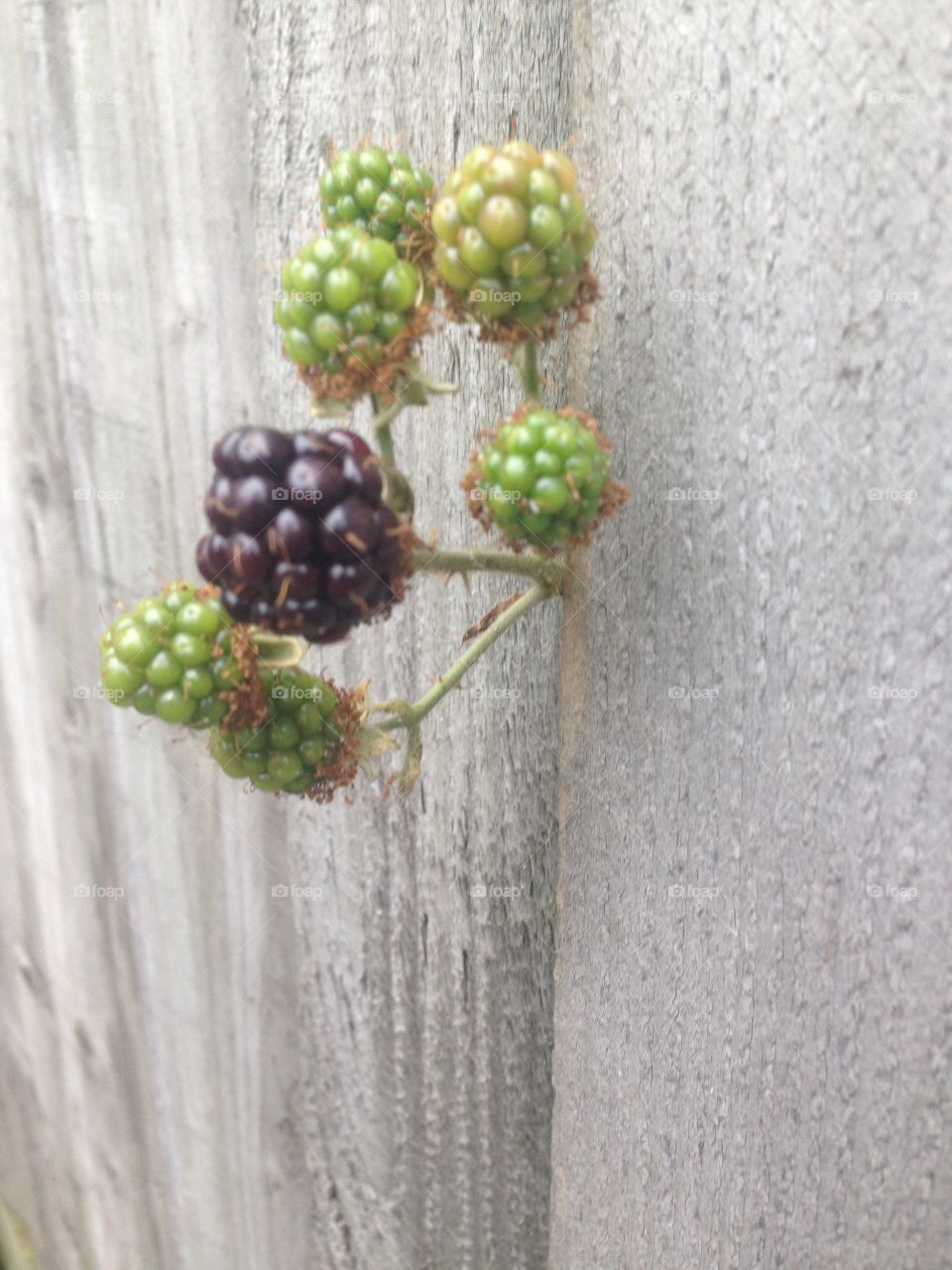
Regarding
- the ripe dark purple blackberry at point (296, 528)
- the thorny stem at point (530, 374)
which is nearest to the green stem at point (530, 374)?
the thorny stem at point (530, 374)

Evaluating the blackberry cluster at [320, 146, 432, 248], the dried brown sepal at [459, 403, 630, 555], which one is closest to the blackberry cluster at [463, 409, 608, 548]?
the dried brown sepal at [459, 403, 630, 555]

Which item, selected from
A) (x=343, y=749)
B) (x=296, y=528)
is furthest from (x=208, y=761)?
(x=296, y=528)

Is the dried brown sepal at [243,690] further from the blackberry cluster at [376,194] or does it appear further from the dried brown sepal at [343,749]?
the blackberry cluster at [376,194]

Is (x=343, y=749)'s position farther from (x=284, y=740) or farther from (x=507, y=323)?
(x=507, y=323)

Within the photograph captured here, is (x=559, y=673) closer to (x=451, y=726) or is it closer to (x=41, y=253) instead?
(x=451, y=726)

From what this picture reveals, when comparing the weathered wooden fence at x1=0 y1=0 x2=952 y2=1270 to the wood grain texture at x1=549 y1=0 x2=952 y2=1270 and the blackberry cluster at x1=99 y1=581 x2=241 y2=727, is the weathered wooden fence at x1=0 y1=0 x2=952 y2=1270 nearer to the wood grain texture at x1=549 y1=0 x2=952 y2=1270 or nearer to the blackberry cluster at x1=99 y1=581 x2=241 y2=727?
the wood grain texture at x1=549 y1=0 x2=952 y2=1270

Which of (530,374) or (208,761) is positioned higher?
(530,374)
